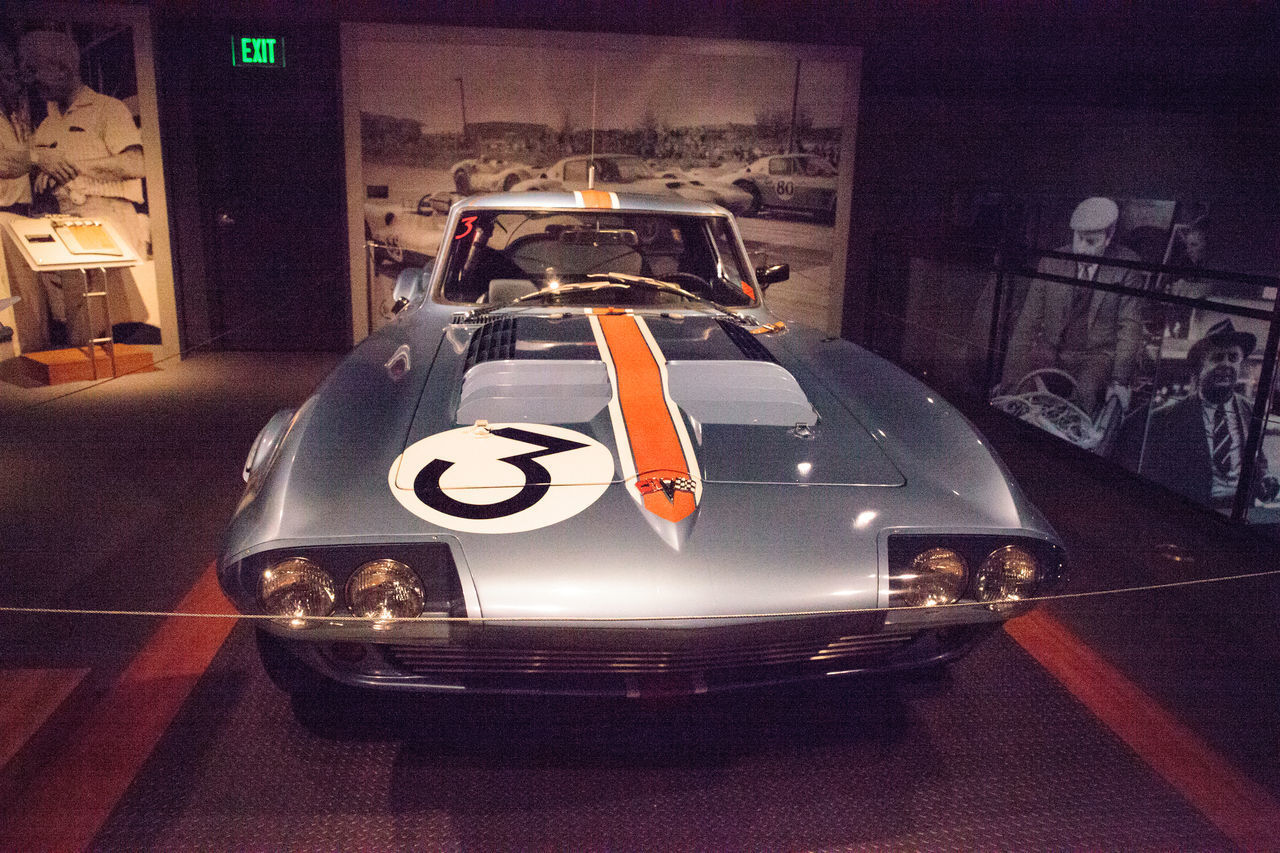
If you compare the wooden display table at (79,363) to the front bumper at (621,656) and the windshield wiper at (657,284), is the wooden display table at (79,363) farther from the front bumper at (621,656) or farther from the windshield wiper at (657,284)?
the front bumper at (621,656)

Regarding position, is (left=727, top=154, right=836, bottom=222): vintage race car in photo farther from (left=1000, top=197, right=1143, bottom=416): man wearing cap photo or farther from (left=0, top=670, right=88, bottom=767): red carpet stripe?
(left=0, top=670, right=88, bottom=767): red carpet stripe

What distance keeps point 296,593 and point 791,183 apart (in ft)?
21.3

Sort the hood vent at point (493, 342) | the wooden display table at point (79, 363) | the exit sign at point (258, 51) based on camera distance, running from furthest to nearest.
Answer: the exit sign at point (258, 51)
the wooden display table at point (79, 363)
the hood vent at point (493, 342)

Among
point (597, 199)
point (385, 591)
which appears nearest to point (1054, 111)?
point (597, 199)

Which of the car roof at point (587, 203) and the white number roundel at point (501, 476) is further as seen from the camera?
the car roof at point (587, 203)

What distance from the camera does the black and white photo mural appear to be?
687 cm

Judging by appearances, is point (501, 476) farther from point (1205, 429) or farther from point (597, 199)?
point (1205, 429)

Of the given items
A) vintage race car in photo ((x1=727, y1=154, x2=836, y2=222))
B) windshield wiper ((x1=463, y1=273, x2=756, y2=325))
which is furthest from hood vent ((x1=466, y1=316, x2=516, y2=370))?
vintage race car in photo ((x1=727, y1=154, x2=836, y2=222))

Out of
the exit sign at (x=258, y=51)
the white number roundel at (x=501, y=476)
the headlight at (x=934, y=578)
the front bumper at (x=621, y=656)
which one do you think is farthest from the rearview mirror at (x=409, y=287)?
the exit sign at (x=258, y=51)

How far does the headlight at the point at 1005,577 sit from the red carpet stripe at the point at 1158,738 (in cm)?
68

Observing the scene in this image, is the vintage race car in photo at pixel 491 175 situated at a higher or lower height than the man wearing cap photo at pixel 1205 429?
higher

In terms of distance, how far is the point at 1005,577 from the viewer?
66.8 inches

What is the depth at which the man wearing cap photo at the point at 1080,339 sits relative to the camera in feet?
16.5

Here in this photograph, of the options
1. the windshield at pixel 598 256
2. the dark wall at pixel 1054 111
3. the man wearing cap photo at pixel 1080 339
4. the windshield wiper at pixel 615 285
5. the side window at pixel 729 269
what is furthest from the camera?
the dark wall at pixel 1054 111
